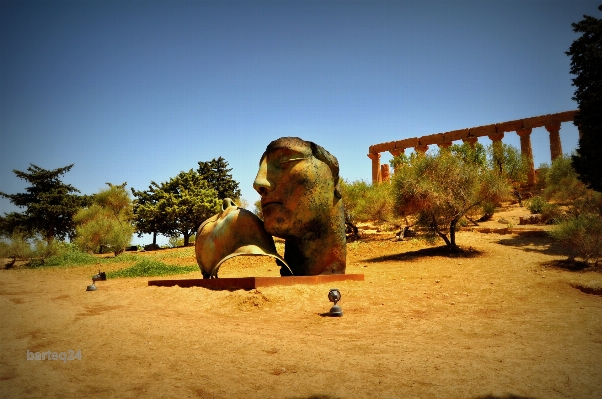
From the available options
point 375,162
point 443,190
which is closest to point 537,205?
point 443,190

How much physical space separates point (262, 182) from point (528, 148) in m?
33.0

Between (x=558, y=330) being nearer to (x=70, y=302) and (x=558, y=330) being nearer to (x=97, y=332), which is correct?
(x=97, y=332)

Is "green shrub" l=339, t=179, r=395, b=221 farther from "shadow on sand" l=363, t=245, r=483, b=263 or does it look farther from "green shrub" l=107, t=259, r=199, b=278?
"green shrub" l=107, t=259, r=199, b=278

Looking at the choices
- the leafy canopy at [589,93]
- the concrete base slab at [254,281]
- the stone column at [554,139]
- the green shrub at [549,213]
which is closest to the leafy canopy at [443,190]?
the leafy canopy at [589,93]

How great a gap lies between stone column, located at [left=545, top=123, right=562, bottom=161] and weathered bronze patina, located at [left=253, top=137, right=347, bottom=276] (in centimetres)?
3137

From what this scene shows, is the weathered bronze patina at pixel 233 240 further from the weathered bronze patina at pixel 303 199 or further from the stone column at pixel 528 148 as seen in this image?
the stone column at pixel 528 148

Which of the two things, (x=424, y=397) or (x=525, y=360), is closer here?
(x=424, y=397)

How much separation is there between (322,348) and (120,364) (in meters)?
1.91

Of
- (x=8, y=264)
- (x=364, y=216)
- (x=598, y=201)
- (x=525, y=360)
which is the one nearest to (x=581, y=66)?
(x=598, y=201)

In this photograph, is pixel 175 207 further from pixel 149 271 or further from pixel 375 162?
pixel 375 162

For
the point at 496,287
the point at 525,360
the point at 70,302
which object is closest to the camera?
the point at 525,360

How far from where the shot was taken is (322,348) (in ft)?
14.1

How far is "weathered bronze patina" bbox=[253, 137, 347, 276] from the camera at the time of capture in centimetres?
775

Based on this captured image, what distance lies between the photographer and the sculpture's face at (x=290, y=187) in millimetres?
7742
